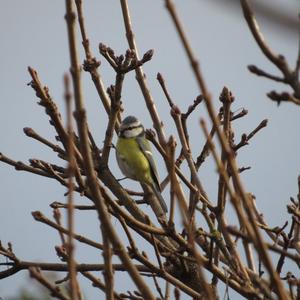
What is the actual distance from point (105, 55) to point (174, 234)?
141cm

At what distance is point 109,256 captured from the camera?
201 centimetres

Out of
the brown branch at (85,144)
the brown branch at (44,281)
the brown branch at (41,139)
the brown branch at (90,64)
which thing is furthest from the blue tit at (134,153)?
the brown branch at (85,144)

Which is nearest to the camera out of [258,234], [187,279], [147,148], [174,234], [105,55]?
[258,234]

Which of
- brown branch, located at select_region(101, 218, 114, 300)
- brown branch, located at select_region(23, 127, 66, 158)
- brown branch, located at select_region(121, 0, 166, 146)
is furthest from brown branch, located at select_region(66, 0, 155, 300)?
brown branch, located at select_region(121, 0, 166, 146)

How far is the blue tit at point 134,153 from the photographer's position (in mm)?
Answer: 6098

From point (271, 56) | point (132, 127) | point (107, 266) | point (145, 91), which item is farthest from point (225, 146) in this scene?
point (132, 127)

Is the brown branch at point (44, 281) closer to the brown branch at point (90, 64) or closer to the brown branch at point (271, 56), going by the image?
the brown branch at point (271, 56)

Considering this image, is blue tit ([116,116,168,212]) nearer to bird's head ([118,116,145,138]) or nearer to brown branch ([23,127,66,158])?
bird's head ([118,116,145,138])

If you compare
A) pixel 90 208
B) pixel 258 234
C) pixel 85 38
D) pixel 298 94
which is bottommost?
pixel 258 234

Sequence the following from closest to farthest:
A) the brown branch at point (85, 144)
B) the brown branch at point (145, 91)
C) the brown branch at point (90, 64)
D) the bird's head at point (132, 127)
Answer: the brown branch at point (85, 144) → the brown branch at point (90, 64) → the brown branch at point (145, 91) → the bird's head at point (132, 127)

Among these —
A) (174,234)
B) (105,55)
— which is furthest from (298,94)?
(105,55)

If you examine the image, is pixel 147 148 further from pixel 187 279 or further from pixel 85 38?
pixel 187 279

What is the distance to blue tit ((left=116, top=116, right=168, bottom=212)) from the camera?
20.0 ft

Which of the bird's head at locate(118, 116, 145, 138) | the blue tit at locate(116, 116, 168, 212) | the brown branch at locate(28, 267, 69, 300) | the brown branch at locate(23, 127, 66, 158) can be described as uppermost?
the bird's head at locate(118, 116, 145, 138)
